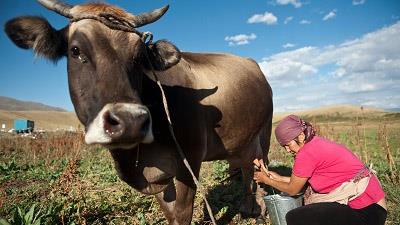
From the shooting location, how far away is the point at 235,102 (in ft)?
19.9

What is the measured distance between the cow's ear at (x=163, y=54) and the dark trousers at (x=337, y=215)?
2326 millimetres

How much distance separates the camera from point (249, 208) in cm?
665

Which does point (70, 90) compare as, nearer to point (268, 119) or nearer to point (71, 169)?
point (71, 169)

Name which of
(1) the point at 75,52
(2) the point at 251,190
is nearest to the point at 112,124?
(1) the point at 75,52

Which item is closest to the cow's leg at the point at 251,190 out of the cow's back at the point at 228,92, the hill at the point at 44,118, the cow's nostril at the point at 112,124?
the cow's back at the point at 228,92

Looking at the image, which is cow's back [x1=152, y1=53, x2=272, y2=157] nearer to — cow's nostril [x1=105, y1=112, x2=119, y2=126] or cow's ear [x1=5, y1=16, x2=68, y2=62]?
cow's ear [x1=5, y1=16, x2=68, y2=62]

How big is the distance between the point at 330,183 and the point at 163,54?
2.48m

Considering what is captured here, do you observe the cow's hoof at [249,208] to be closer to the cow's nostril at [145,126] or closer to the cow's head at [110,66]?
the cow's head at [110,66]

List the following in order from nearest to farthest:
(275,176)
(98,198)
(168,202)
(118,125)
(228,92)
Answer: (118,125) → (275,176) → (168,202) → (228,92) → (98,198)

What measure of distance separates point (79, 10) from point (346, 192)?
351cm

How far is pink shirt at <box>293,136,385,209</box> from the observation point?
3.97 metres

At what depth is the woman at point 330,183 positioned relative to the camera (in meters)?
3.82

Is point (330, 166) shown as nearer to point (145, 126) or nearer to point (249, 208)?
point (145, 126)

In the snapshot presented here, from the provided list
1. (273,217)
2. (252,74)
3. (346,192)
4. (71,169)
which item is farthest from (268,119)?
(71,169)
